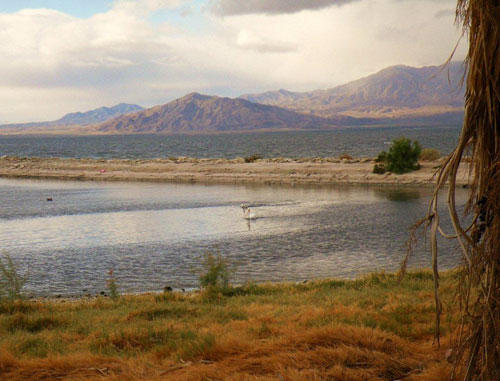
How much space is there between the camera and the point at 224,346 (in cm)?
685

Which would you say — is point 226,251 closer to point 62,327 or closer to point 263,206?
point 62,327

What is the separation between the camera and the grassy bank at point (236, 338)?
611 cm

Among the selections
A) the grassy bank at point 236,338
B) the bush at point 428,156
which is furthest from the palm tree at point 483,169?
the bush at point 428,156

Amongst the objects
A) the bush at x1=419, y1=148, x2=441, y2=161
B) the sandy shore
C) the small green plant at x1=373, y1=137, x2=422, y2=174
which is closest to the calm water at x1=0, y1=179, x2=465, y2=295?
the sandy shore

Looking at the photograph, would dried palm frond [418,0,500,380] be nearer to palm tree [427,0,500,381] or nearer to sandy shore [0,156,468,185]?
palm tree [427,0,500,381]

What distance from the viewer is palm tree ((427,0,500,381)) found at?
3.98m

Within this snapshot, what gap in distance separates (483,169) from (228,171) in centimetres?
4936

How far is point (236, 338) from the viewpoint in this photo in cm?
723

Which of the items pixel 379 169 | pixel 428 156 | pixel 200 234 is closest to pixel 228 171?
pixel 379 169

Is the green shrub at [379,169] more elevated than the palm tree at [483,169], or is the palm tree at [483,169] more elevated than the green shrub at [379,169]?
the palm tree at [483,169]

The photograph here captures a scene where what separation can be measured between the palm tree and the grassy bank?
4.91 feet

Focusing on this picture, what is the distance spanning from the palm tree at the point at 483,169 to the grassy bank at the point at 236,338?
1.50 m

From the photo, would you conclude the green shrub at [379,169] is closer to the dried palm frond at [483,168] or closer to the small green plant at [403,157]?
the small green plant at [403,157]

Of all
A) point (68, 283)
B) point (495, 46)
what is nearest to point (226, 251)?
point (68, 283)
